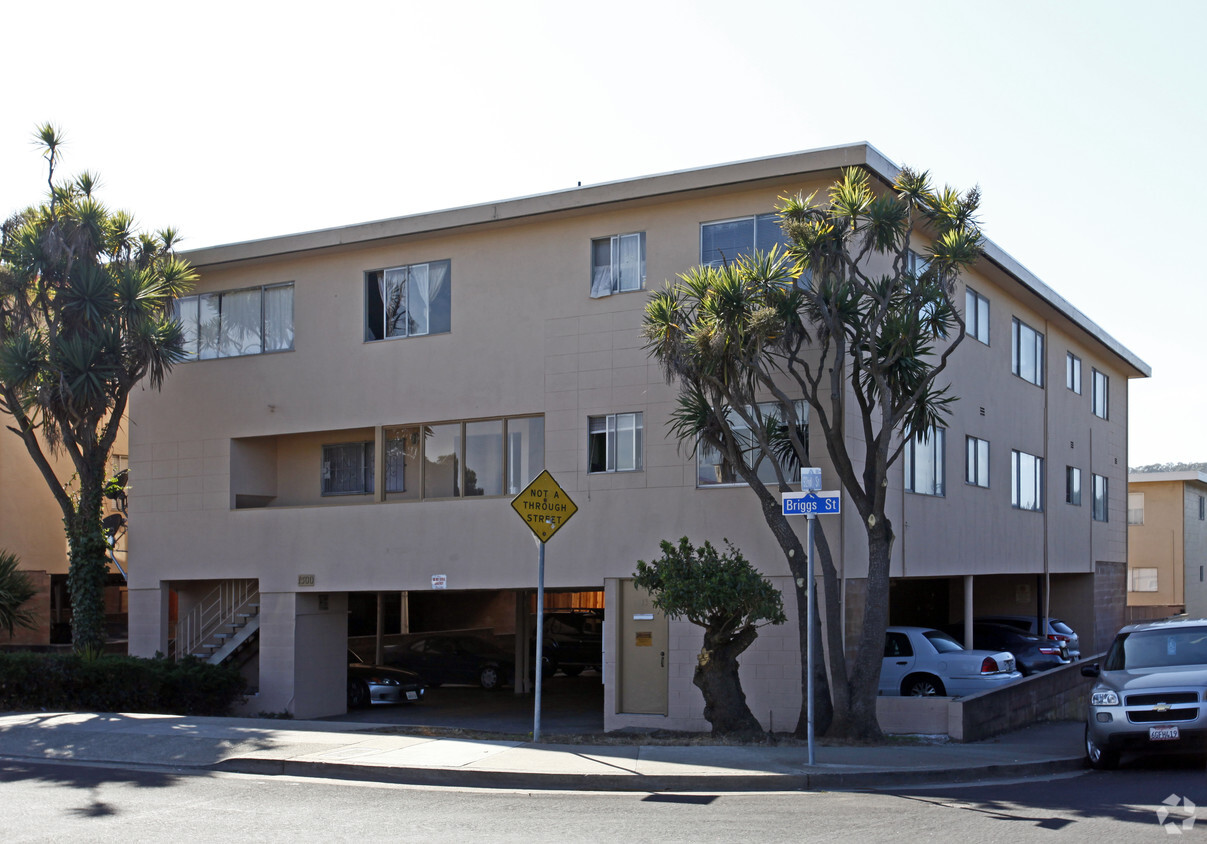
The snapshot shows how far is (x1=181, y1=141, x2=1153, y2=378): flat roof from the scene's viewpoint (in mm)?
17688

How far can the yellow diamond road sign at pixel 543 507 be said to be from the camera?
14.3 meters

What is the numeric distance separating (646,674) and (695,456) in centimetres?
353

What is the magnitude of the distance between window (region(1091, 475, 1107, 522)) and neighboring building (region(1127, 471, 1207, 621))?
12215mm

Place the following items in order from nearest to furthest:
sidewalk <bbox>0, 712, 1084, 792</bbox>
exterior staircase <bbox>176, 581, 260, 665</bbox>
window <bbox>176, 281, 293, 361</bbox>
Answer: sidewalk <bbox>0, 712, 1084, 792</bbox> < window <bbox>176, 281, 293, 361</bbox> < exterior staircase <bbox>176, 581, 260, 665</bbox>

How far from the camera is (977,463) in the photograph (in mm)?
23625

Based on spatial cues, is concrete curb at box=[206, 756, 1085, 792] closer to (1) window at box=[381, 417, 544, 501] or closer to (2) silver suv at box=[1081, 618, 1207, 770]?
(2) silver suv at box=[1081, 618, 1207, 770]

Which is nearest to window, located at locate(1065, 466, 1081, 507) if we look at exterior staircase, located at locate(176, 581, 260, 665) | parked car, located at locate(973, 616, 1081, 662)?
parked car, located at locate(973, 616, 1081, 662)

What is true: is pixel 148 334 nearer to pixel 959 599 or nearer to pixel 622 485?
pixel 622 485

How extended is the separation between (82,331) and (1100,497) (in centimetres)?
2583

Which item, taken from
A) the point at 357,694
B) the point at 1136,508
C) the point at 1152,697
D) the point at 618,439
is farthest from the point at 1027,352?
the point at 1136,508

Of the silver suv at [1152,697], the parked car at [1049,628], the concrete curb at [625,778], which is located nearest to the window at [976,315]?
the parked car at [1049,628]

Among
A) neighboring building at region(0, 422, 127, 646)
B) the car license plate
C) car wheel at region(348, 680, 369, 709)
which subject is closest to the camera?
the car license plate

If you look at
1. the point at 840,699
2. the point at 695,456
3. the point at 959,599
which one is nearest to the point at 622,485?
the point at 695,456

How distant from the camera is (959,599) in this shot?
→ 2939 centimetres
